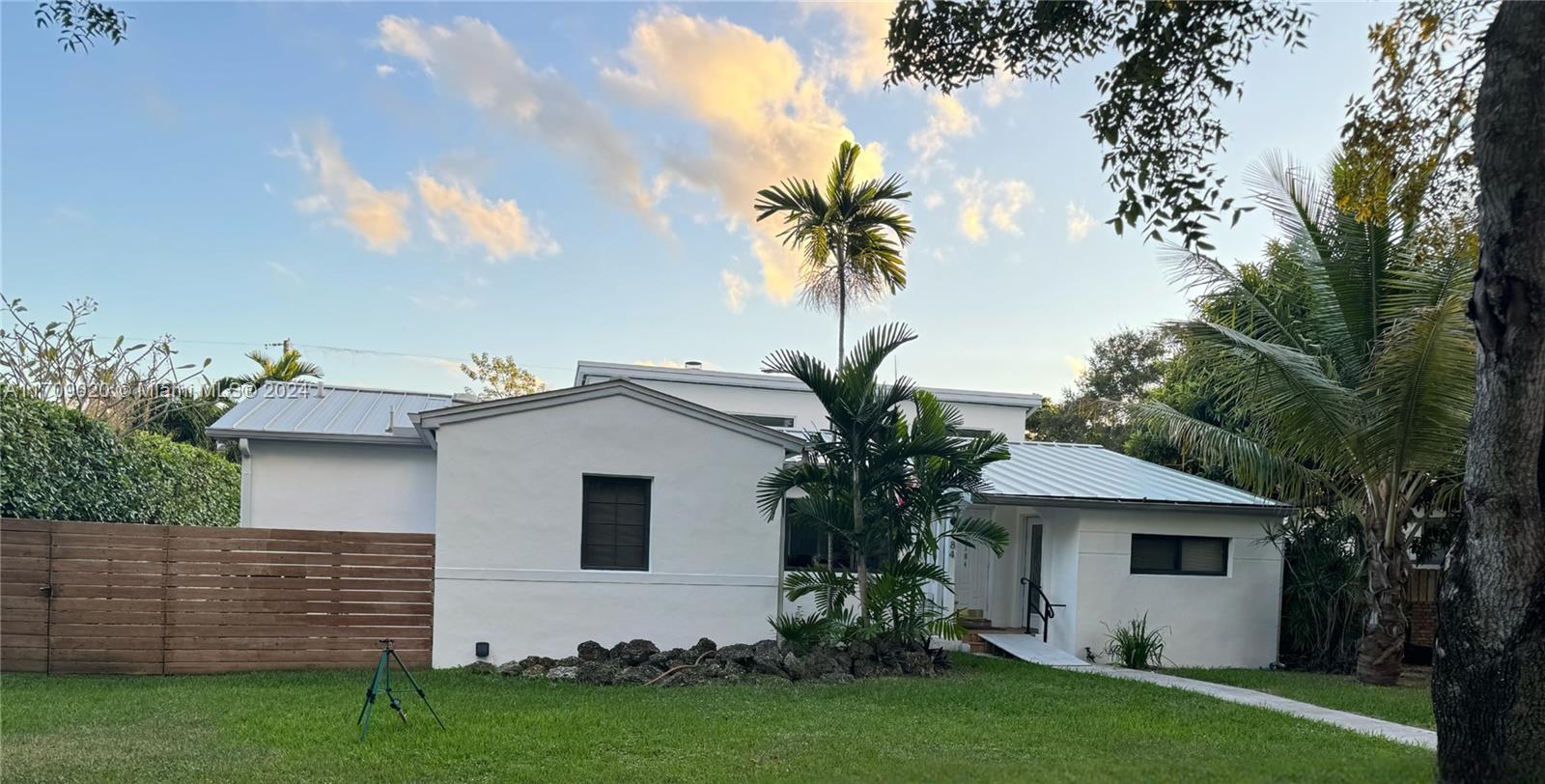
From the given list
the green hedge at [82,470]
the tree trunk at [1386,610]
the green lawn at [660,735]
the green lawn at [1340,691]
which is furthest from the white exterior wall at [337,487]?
the tree trunk at [1386,610]

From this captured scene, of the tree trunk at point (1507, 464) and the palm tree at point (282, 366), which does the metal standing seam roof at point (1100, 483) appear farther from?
the palm tree at point (282, 366)

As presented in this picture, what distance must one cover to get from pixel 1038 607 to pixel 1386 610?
460 cm

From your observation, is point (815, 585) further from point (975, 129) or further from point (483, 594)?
point (975, 129)

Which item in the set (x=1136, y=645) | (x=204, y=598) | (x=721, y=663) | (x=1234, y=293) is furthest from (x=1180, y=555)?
(x=204, y=598)

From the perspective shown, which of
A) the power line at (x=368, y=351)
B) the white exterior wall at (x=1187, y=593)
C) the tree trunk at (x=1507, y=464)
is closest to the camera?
the tree trunk at (x=1507, y=464)

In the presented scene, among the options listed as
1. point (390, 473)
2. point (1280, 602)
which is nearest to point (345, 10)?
point (390, 473)

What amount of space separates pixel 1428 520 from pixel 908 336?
844cm

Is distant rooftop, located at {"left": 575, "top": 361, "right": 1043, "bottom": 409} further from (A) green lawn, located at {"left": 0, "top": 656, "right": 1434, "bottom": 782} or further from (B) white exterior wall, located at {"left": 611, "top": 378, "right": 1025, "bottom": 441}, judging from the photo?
(A) green lawn, located at {"left": 0, "top": 656, "right": 1434, "bottom": 782}

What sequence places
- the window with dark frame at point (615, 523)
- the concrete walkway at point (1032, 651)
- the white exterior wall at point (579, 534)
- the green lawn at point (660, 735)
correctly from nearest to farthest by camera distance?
the green lawn at point (660, 735), the white exterior wall at point (579, 534), the window with dark frame at point (615, 523), the concrete walkway at point (1032, 651)

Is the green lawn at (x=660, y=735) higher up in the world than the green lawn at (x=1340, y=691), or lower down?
higher up

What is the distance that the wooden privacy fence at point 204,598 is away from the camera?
31.9ft

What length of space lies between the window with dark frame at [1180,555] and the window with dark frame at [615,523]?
7263 millimetres

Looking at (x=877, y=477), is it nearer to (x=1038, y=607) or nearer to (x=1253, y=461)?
(x=1038, y=607)

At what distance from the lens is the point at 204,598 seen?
10.1 metres
